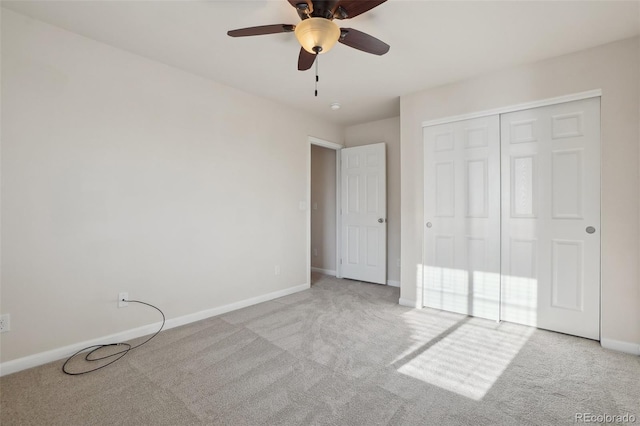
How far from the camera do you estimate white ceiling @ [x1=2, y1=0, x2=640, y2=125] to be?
2041 millimetres

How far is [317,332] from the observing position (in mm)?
2766

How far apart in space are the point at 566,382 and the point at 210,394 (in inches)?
90.2

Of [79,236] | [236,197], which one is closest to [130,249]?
[79,236]

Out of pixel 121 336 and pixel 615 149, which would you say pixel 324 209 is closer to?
pixel 121 336

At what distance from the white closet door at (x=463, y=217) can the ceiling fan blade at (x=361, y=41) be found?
160cm

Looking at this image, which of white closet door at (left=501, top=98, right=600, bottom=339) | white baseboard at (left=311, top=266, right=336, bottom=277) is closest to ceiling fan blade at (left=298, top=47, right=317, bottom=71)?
white closet door at (left=501, top=98, right=600, bottom=339)

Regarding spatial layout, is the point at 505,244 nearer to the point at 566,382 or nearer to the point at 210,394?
the point at 566,382

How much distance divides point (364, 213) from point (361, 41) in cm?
296

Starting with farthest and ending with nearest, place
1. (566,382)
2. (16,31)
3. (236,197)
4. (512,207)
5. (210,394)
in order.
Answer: (236,197) < (512,207) < (16,31) < (566,382) < (210,394)

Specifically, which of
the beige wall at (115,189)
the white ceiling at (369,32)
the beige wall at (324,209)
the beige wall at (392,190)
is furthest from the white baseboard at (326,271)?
the white ceiling at (369,32)

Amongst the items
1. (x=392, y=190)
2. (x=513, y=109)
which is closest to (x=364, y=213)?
(x=392, y=190)

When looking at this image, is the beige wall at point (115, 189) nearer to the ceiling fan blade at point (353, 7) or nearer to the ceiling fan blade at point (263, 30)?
the ceiling fan blade at point (263, 30)

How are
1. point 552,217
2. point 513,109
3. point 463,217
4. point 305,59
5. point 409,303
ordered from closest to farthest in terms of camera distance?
point 305,59 < point 552,217 < point 513,109 < point 463,217 < point 409,303

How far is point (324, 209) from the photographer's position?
534 centimetres
